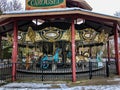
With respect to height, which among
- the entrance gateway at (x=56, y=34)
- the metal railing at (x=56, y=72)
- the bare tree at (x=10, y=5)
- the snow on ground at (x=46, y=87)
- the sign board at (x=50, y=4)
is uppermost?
the bare tree at (x=10, y=5)

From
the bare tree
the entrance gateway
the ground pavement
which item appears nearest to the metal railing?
the entrance gateway

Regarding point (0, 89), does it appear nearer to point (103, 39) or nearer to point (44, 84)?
point (44, 84)

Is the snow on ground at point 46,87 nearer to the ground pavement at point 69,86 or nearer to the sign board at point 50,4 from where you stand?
the ground pavement at point 69,86

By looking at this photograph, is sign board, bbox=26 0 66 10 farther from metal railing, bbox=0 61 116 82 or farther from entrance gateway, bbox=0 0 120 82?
metal railing, bbox=0 61 116 82

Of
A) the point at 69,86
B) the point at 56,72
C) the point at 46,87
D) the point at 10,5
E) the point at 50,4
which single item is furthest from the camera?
the point at 10,5

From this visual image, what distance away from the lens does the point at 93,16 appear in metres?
14.1

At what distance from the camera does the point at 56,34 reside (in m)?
15.6

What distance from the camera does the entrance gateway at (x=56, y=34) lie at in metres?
13.9

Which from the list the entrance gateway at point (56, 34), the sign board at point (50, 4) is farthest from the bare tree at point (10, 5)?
the sign board at point (50, 4)

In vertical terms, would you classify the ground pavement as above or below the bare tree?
below

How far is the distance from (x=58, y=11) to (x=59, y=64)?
5.77 m

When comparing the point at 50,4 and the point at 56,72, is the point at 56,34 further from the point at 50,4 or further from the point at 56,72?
the point at 56,72

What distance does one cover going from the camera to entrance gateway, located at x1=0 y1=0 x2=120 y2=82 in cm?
1386

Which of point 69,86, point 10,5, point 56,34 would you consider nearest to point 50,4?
point 56,34
